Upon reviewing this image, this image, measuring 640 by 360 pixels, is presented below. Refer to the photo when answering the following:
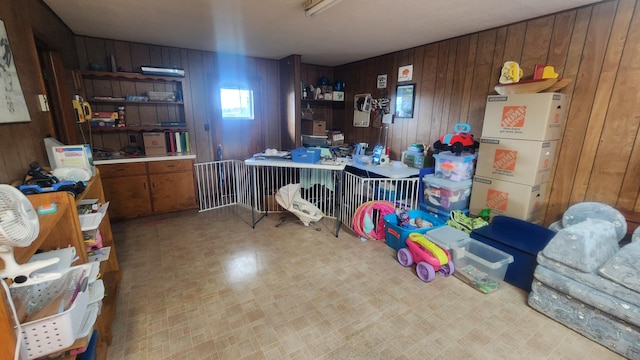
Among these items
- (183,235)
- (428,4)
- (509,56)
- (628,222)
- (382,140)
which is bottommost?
(183,235)

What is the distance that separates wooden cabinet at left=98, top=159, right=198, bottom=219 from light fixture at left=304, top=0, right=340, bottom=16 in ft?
8.61

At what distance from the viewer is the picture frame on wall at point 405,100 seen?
387 cm

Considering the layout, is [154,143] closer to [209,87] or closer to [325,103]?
[209,87]

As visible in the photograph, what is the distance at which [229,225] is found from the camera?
3.54 m

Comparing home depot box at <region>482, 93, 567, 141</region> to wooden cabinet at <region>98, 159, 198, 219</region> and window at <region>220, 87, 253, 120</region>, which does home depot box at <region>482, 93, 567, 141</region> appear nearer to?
window at <region>220, 87, 253, 120</region>

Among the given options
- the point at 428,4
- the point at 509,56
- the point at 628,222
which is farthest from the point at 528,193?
the point at 428,4

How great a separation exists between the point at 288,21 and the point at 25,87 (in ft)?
7.35

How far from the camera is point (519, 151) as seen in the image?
261cm

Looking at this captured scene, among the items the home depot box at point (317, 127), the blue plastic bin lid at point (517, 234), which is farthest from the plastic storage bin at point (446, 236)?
the home depot box at point (317, 127)

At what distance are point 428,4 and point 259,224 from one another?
9.99 ft

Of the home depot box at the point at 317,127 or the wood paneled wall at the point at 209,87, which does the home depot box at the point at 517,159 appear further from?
the wood paneled wall at the point at 209,87

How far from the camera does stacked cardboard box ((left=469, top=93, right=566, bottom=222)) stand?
2.45m

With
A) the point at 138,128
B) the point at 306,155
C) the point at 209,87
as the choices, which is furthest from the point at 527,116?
the point at 138,128

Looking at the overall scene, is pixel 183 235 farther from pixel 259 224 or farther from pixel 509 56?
pixel 509 56
